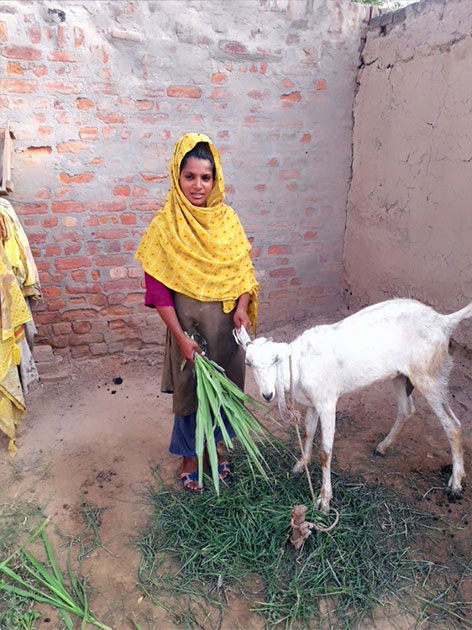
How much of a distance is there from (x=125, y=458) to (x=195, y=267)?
1.52 m

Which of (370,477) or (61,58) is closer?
(370,477)

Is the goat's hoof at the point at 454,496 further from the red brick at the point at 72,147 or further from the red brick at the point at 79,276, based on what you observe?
the red brick at the point at 72,147

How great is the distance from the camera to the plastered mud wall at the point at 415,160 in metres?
3.73

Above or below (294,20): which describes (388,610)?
below

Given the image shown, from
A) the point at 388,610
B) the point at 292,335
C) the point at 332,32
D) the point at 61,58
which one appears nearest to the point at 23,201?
the point at 61,58

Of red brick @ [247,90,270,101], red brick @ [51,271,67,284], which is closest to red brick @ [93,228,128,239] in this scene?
red brick @ [51,271,67,284]

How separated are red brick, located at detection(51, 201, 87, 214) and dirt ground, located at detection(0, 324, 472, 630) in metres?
1.34

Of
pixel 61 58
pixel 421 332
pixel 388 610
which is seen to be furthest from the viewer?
pixel 61 58

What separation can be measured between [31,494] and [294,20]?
4.17 metres

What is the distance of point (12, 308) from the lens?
3.20 meters

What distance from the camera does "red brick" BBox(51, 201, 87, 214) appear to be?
411 centimetres

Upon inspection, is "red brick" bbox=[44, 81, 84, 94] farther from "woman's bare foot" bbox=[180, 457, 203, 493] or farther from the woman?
"woman's bare foot" bbox=[180, 457, 203, 493]

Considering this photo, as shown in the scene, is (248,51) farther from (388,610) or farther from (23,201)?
(388,610)

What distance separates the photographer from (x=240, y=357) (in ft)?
9.67
